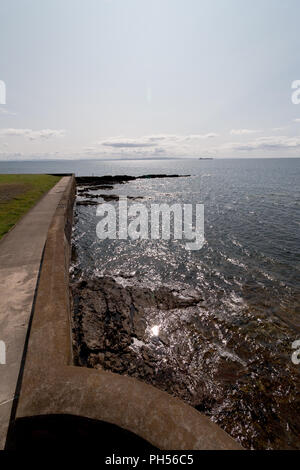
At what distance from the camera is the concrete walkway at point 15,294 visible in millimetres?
3455

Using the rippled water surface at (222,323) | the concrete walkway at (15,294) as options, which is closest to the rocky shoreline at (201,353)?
the rippled water surface at (222,323)

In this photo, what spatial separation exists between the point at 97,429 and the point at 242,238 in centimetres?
1667

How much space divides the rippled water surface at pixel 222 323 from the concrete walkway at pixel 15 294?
2651 millimetres

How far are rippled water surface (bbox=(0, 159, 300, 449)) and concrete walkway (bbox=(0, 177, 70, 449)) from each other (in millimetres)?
2651

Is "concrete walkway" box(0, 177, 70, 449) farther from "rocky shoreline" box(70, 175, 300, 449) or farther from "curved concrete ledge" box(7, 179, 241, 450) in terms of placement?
"rocky shoreline" box(70, 175, 300, 449)

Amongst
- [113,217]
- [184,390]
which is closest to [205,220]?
[113,217]

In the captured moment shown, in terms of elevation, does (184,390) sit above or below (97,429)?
below

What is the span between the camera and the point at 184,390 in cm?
557

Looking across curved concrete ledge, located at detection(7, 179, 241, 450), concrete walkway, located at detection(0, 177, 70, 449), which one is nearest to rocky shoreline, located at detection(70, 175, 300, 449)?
concrete walkway, located at detection(0, 177, 70, 449)

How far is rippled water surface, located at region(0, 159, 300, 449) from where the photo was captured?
5242 mm

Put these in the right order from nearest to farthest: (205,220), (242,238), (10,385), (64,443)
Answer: (64,443), (10,385), (242,238), (205,220)

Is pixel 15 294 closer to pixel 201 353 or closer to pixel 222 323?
pixel 201 353
